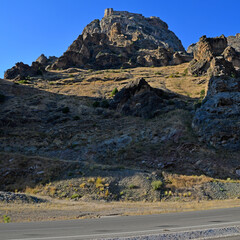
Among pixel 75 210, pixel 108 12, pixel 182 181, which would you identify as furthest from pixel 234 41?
pixel 75 210

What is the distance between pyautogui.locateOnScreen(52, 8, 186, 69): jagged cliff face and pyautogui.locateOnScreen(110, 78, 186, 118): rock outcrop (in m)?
51.1

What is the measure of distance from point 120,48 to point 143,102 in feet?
246

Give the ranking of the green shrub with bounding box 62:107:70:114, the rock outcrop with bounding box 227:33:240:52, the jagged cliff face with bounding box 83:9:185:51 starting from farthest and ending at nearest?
1. the jagged cliff face with bounding box 83:9:185:51
2. the rock outcrop with bounding box 227:33:240:52
3. the green shrub with bounding box 62:107:70:114

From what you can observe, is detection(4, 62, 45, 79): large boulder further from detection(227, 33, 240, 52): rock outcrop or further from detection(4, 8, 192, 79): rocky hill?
detection(227, 33, 240, 52): rock outcrop

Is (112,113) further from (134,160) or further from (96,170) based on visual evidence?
(96,170)

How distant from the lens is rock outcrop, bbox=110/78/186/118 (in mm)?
36031

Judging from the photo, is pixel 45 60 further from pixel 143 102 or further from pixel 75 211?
pixel 75 211

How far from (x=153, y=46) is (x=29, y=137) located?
102783 millimetres

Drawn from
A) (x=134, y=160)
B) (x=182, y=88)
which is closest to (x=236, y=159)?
(x=134, y=160)

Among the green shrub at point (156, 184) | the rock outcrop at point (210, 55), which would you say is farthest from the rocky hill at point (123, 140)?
the rock outcrop at point (210, 55)

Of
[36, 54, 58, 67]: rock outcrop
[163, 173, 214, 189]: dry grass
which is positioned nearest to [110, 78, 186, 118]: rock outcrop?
[163, 173, 214, 189]: dry grass

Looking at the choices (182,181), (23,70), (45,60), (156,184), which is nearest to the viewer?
(156,184)

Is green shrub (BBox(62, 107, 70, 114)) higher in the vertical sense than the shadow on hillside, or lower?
higher

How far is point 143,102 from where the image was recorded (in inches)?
1480
